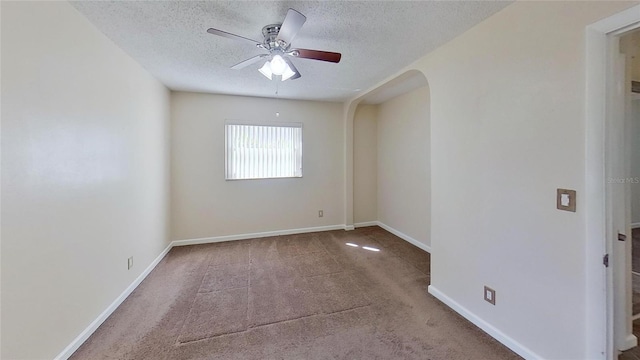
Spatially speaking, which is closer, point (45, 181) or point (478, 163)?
point (45, 181)

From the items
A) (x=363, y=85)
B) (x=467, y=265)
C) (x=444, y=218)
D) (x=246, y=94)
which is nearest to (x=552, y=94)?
(x=444, y=218)

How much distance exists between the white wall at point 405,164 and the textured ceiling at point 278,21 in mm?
1096

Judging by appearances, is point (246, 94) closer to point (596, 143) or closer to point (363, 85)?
point (363, 85)

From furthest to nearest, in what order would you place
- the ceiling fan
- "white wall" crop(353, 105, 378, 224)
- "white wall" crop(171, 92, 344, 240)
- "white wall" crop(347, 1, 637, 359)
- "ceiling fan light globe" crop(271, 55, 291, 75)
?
"white wall" crop(353, 105, 378, 224)
"white wall" crop(171, 92, 344, 240)
"ceiling fan light globe" crop(271, 55, 291, 75)
the ceiling fan
"white wall" crop(347, 1, 637, 359)

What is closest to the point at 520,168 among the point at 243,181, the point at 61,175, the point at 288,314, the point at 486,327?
the point at 486,327

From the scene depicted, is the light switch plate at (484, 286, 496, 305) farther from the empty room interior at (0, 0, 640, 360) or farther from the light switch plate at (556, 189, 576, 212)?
the light switch plate at (556, 189, 576, 212)

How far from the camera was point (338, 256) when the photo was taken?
343cm

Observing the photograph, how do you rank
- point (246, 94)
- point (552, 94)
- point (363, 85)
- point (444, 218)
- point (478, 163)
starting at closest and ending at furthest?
1. point (552, 94)
2. point (478, 163)
3. point (444, 218)
4. point (363, 85)
5. point (246, 94)

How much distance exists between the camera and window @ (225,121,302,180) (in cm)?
409

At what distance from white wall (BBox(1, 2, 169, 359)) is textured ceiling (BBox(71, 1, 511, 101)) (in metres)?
0.28

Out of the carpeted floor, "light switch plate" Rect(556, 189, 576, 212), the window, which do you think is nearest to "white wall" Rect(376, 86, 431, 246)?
the carpeted floor

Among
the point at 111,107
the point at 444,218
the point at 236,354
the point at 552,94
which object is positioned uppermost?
the point at 111,107

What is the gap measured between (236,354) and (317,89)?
10.9 feet

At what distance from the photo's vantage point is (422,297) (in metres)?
2.41
